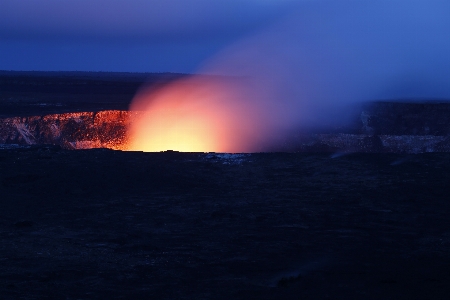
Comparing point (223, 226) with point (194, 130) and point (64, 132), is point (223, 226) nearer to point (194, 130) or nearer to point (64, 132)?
point (194, 130)

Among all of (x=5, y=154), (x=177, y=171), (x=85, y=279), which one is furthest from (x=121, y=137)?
(x=85, y=279)

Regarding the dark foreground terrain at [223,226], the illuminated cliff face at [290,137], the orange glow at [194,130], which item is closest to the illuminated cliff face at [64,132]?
the illuminated cliff face at [290,137]

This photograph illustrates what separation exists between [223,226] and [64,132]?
36.8ft

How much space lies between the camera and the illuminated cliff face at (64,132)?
1634 cm

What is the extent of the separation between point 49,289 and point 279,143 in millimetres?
11449

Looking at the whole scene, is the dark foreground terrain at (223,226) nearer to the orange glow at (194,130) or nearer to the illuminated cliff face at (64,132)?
the orange glow at (194,130)

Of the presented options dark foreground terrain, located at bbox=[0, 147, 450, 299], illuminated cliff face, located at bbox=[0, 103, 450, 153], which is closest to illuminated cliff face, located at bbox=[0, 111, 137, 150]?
illuminated cliff face, located at bbox=[0, 103, 450, 153]

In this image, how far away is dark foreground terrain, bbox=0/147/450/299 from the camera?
4.77m

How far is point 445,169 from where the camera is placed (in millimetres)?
9438

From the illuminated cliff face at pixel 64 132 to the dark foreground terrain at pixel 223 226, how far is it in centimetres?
590

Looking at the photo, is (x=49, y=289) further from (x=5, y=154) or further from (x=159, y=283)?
(x=5, y=154)

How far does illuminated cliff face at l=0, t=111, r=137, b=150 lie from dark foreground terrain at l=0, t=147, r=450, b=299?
590cm

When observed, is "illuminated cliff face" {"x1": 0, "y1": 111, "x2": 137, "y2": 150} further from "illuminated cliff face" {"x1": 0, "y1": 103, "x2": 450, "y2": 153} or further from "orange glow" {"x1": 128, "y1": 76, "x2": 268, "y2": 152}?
"orange glow" {"x1": 128, "y1": 76, "x2": 268, "y2": 152}

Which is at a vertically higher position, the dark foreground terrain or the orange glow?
the orange glow
